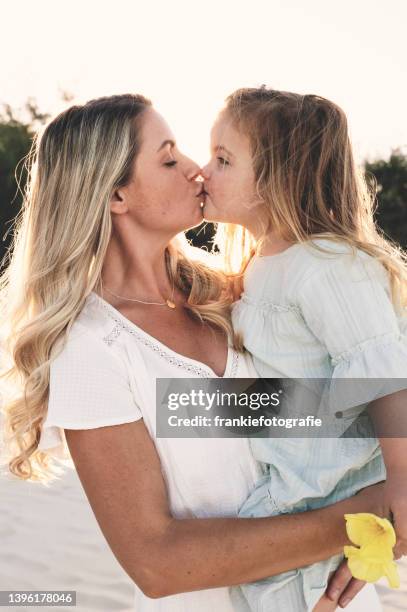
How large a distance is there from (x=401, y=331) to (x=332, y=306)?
9.6 inches

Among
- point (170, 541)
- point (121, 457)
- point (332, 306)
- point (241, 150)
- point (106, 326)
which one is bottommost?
point (170, 541)

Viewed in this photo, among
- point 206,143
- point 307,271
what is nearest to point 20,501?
point 206,143

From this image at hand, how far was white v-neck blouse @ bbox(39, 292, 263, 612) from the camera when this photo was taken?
83.7 inches

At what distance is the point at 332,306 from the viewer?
2.24 meters

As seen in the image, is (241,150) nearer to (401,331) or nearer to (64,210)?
(64,210)

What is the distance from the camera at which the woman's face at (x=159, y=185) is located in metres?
2.61

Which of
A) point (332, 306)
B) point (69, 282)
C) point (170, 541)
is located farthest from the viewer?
point (69, 282)

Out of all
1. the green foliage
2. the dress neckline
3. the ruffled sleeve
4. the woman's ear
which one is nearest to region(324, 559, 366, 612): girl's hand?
the ruffled sleeve

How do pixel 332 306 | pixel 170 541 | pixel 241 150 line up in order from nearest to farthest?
pixel 170 541, pixel 332 306, pixel 241 150

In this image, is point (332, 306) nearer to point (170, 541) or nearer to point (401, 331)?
point (401, 331)

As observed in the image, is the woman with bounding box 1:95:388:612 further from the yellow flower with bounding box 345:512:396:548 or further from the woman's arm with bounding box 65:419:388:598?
the yellow flower with bounding box 345:512:396:548

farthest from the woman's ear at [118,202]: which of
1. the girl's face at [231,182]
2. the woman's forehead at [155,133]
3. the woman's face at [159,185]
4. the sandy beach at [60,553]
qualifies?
the sandy beach at [60,553]

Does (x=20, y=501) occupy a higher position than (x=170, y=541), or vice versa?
(x=170, y=541)

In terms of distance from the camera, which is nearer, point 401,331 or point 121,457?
point 121,457
